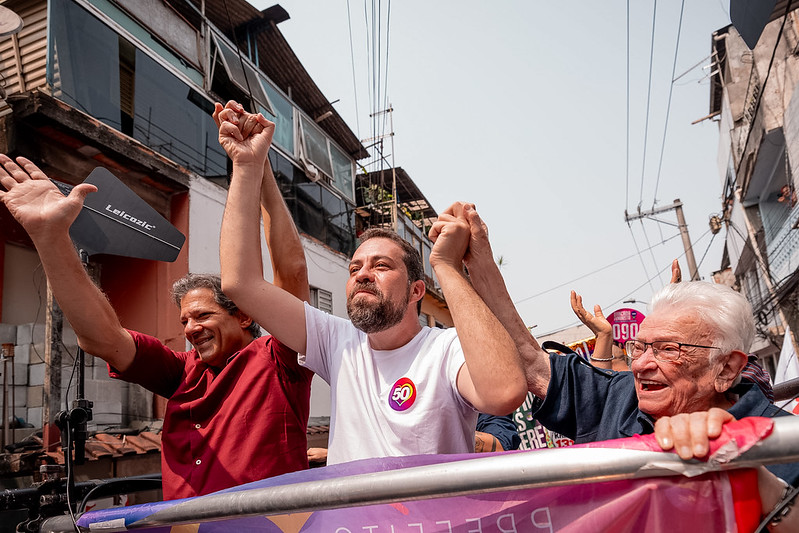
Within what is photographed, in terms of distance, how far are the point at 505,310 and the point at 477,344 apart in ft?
2.05

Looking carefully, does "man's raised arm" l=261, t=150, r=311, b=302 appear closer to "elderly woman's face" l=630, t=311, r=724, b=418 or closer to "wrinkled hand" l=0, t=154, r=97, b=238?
"wrinkled hand" l=0, t=154, r=97, b=238

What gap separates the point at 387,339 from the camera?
2.21 meters

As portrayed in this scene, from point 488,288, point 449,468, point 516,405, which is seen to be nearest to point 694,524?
point 449,468

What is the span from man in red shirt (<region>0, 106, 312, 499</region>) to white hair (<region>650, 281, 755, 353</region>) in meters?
1.46

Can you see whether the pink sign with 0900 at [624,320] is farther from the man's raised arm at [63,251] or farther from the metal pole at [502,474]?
the metal pole at [502,474]

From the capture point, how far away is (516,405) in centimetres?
172

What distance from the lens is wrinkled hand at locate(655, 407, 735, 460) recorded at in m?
1.07

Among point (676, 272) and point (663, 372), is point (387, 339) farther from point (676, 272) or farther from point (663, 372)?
point (676, 272)

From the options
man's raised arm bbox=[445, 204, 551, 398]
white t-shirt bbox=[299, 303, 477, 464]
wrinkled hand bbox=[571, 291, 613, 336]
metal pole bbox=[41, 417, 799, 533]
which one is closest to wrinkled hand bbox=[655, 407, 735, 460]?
metal pole bbox=[41, 417, 799, 533]

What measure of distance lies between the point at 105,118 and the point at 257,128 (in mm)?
5931

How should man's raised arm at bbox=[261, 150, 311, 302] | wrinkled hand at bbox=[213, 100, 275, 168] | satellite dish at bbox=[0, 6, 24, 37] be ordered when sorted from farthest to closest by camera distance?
satellite dish at bbox=[0, 6, 24, 37] → man's raised arm at bbox=[261, 150, 311, 302] → wrinkled hand at bbox=[213, 100, 275, 168]

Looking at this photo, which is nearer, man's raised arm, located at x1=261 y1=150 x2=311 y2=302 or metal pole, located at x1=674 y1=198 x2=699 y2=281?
man's raised arm, located at x1=261 y1=150 x2=311 y2=302

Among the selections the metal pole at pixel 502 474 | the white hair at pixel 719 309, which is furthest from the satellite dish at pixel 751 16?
the metal pole at pixel 502 474

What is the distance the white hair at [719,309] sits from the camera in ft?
6.03
